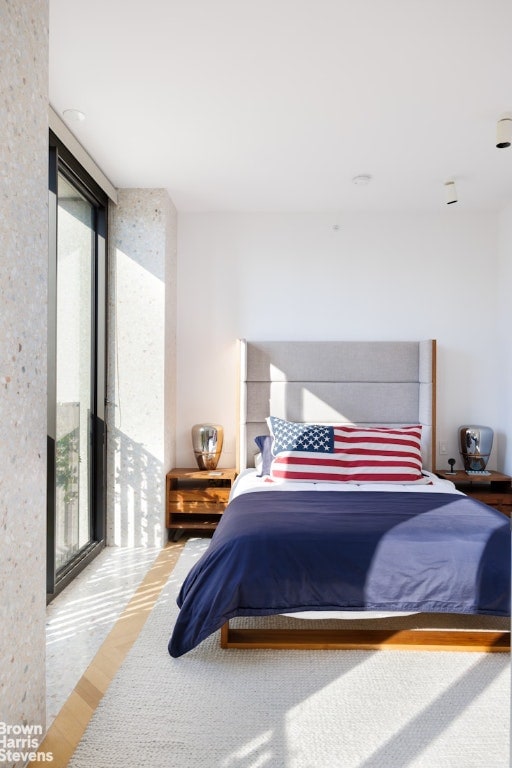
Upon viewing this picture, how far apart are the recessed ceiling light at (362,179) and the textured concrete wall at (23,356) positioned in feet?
7.71

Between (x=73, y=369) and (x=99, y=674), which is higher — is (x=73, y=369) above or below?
above

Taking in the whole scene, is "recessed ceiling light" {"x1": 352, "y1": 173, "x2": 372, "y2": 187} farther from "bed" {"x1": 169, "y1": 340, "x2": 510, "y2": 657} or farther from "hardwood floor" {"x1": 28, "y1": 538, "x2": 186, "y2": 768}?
"hardwood floor" {"x1": 28, "y1": 538, "x2": 186, "y2": 768}

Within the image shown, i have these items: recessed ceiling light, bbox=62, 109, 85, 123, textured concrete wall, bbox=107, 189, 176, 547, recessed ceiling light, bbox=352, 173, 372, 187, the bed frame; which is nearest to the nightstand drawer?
textured concrete wall, bbox=107, 189, 176, 547

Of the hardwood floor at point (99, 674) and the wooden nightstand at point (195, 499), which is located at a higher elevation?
the wooden nightstand at point (195, 499)

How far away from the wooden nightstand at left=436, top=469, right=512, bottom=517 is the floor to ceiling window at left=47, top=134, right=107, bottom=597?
263cm

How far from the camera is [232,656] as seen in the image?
2.41 meters

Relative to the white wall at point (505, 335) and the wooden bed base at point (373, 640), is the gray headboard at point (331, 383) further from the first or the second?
the wooden bed base at point (373, 640)

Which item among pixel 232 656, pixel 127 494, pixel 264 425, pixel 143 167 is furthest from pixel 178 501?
pixel 143 167

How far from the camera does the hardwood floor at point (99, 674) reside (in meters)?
1.84

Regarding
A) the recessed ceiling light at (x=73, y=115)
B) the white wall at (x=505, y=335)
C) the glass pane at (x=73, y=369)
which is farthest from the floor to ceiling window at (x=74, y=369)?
the white wall at (x=505, y=335)

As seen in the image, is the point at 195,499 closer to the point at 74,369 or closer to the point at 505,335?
the point at 74,369

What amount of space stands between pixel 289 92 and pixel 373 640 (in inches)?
104

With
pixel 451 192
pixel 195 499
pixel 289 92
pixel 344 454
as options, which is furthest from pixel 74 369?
pixel 451 192

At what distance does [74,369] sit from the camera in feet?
11.4
